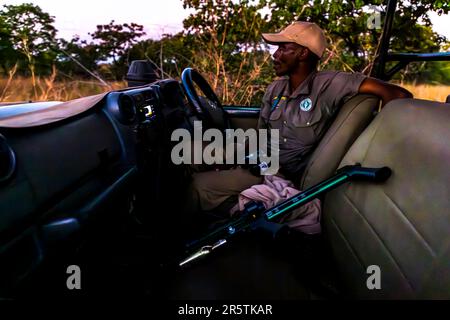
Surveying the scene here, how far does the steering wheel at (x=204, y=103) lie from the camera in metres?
1.70

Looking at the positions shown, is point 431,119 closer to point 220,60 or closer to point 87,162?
point 87,162

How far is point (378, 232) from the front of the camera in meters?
0.96

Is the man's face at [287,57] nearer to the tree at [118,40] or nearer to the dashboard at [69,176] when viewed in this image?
the dashboard at [69,176]

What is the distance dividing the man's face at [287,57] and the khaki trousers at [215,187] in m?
0.62

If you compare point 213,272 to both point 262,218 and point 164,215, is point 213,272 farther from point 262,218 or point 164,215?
point 164,215

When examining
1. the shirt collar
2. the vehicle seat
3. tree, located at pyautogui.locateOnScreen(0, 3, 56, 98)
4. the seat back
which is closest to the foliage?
tree, located at pyautogui.locateOnScreen(0, 3, 56, 98)

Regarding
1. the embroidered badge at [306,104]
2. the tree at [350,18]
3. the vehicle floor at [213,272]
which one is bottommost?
the vehicle floor at [213,272]

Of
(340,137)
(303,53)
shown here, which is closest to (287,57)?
(303,53)

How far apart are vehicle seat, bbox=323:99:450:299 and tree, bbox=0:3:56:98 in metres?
2.08

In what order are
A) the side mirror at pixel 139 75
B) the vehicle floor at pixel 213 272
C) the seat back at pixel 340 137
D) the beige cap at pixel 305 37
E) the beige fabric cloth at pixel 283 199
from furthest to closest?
the side mirror at pixel 139 75 < the beige cap at pixel 305 37 < the seat back at pixel 340 137 < the beige fabric cloth at pixel 283 199 < the vehicle floor at pixel 213 272

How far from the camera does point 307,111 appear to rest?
5.45ft

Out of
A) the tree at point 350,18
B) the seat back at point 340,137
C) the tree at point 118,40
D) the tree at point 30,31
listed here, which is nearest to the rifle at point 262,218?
the seat back at point 340,137

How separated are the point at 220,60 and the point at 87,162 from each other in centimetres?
300
